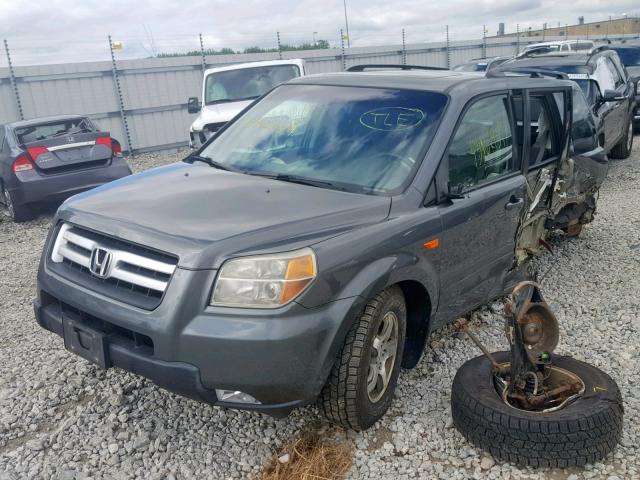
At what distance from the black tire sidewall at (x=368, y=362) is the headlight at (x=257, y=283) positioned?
512mm

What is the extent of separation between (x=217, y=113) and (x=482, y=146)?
8001 millimetres

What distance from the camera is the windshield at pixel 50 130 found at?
27.7 feet

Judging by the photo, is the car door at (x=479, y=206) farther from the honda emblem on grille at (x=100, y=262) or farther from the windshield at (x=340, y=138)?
the honda emblem on grille at (x=100, y=262)

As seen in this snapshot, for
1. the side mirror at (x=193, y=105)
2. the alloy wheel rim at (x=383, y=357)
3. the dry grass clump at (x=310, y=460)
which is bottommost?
the dry grass clump at (x=310, y=460)

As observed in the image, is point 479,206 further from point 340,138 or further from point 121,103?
point 121,103

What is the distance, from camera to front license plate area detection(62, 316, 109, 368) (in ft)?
9.18

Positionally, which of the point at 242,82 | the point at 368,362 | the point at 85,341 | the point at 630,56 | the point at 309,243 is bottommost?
the point at 368,362

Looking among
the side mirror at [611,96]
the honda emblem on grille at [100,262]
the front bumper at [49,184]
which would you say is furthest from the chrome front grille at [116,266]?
the side mirror at [611,96]

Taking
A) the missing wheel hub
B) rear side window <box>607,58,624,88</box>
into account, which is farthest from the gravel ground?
rear side window <box>607,58,624,88</box>

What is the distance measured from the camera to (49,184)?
8164mm

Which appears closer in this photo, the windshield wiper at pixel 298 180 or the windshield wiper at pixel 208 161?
the windshield wiper at pixel 298 180

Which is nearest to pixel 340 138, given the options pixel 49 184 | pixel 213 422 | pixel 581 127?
pixel 213 422

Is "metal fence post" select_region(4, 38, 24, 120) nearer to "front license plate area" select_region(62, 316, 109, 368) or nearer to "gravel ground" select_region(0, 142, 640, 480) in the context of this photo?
"gravel ground" select_region(0, 142, 640, 480)

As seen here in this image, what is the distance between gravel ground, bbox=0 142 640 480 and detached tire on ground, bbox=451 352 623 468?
4.1 inches
